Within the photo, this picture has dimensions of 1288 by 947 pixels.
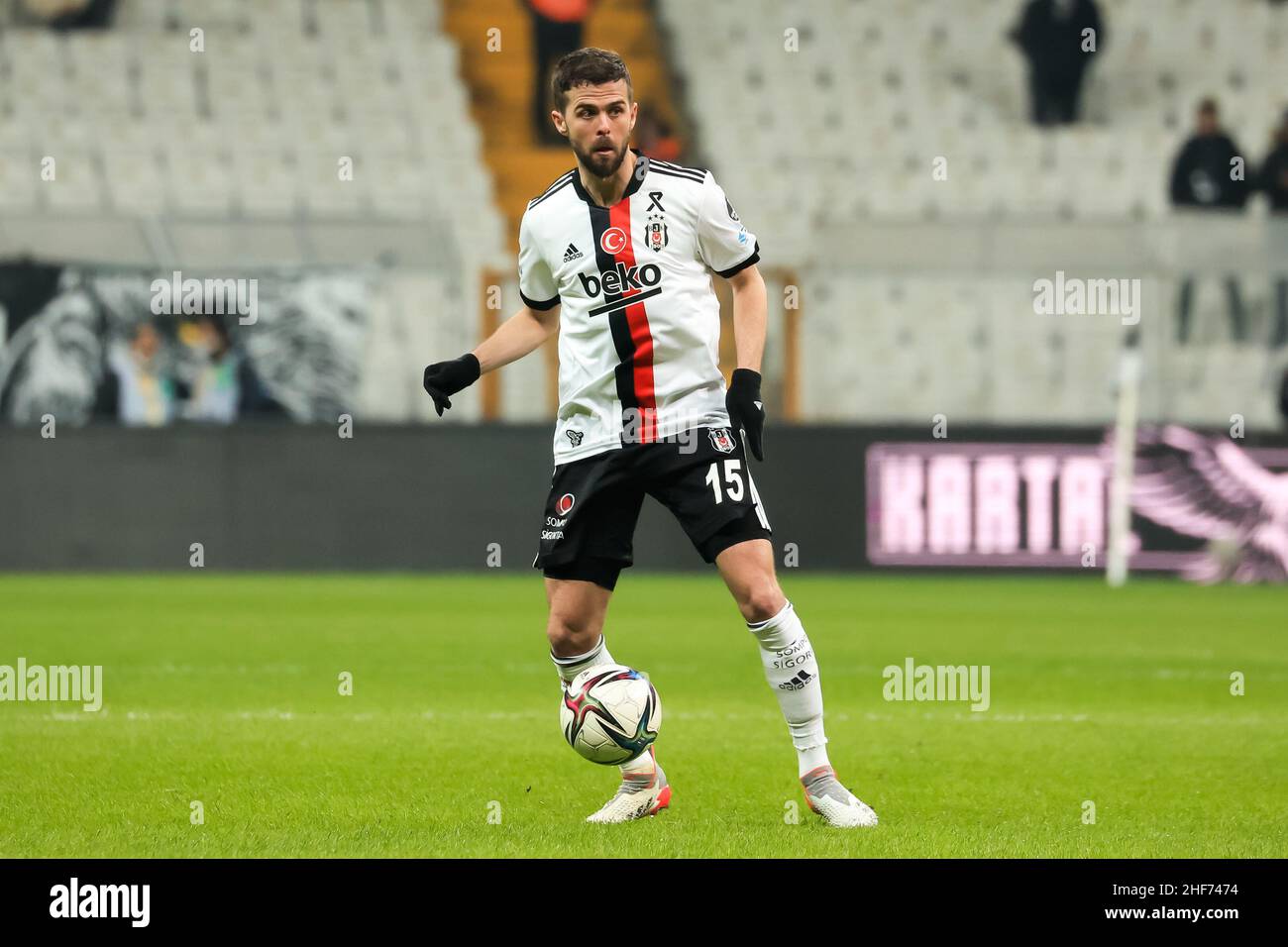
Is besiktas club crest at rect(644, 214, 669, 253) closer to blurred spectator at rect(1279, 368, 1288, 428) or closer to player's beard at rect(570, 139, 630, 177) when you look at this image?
player's beard at rect(570, 139, 630, 177)

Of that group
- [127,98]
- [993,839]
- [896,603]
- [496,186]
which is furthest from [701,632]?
[127,98]

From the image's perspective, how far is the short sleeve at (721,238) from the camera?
593 cm

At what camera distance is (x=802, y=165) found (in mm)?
21078

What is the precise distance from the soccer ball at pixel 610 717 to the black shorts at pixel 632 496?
1.02ft

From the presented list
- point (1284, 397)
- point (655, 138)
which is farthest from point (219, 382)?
point (1284, 397)

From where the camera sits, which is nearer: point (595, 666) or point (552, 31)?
point (595, 666)

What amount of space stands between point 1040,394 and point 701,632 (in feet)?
21.0

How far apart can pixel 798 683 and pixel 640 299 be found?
1.23m

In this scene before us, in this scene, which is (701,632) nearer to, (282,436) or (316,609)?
(316,609)

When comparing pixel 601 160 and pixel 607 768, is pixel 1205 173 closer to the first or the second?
pixel 607 768

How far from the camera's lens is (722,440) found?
5.89 m

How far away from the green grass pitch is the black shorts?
2.60 feet

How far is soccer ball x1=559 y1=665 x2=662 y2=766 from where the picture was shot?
5730 mm

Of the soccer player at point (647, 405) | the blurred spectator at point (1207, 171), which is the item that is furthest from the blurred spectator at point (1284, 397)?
the soccer player at point (647, 405)
